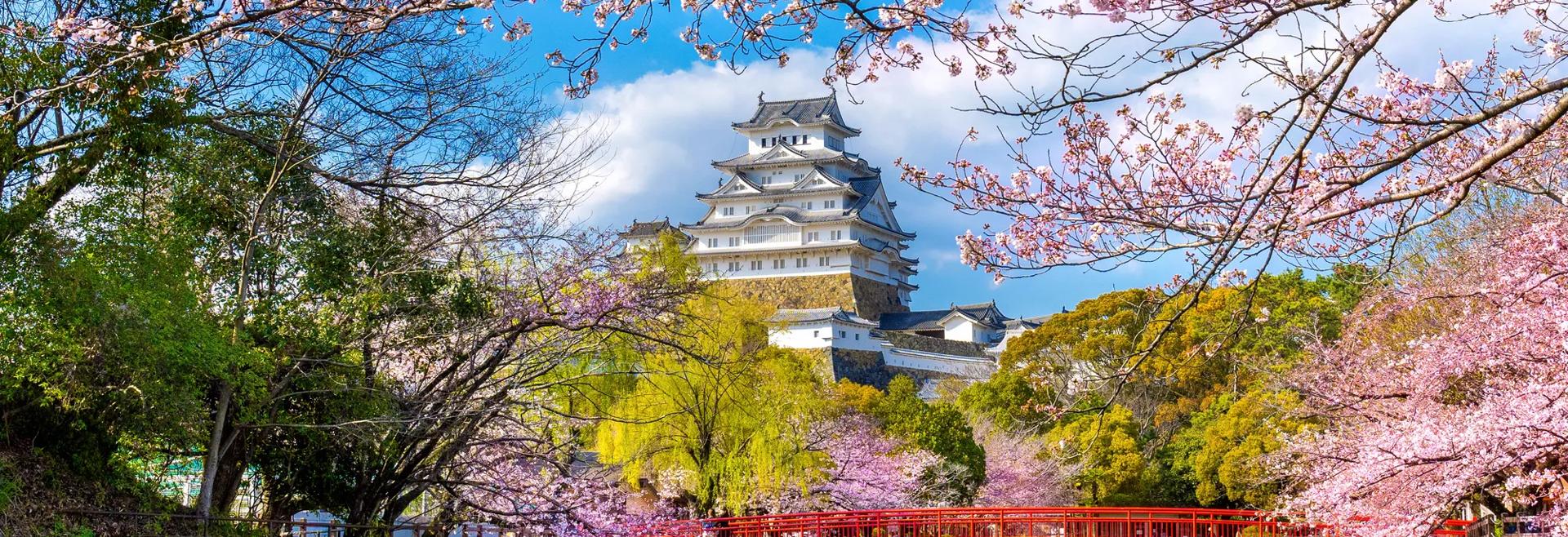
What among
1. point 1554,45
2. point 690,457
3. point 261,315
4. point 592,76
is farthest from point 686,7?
point 690,457

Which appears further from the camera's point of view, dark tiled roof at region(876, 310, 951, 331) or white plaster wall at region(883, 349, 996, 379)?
dark tiled roof at region(876, 310, 951, 331)

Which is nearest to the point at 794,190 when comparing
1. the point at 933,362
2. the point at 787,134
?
the point at 787,134

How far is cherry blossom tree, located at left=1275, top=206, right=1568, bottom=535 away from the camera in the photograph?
927cm

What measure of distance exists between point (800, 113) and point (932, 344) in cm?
1443

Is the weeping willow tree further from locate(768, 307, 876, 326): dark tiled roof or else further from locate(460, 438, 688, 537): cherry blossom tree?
locate(768, 307, 876, 326): dark tiled roof

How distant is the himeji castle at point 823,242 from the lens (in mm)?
51594

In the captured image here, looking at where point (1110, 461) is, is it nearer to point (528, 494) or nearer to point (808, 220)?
point (528, 494)

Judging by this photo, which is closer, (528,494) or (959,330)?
(528,494)

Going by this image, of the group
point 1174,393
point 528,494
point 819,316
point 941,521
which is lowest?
point 941,521

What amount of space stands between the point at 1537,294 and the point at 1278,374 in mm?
12342

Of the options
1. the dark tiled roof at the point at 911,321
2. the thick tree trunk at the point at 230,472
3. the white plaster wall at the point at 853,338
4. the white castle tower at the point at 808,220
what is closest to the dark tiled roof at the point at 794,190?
the white castle tower at the point at 808,220

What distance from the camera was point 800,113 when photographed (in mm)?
59219

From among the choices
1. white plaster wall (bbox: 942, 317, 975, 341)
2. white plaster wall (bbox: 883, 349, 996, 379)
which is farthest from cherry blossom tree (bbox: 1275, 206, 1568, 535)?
white plaster wall (bbox: 942, 317, 975, 341)

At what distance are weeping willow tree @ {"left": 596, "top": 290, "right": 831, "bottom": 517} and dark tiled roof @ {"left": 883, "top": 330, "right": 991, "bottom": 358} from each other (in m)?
28.0
